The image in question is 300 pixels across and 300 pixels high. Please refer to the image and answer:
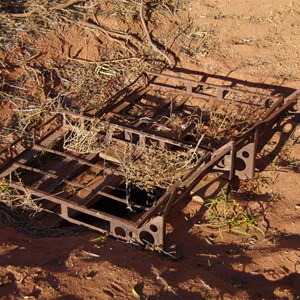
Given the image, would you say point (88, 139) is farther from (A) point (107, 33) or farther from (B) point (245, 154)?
(A) point (107, 33)

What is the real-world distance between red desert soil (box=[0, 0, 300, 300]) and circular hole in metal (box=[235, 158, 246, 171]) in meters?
0.21

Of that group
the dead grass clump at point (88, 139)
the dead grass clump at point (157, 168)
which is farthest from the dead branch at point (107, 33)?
the dead grass clump at point (157, 168)

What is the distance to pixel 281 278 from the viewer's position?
4688 millimetres

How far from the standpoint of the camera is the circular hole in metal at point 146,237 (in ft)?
16.4

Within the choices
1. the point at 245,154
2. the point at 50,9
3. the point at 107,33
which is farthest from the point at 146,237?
the point at 50,9

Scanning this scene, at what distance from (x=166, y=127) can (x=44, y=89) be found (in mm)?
1457

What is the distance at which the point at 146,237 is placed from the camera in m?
5.10

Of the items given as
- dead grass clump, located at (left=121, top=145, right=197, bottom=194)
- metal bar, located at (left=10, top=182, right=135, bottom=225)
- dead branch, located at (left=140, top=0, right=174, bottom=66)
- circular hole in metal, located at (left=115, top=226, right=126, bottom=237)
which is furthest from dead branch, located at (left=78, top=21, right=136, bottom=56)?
circular hole in metal, located at (left=115, top=226, right=126, bottom=237)

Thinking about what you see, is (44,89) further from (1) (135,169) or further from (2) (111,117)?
(1) (135,169)

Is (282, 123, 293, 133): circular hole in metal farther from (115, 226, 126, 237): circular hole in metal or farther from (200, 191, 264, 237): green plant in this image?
(115, 226, 126, 237): circular hole in metal

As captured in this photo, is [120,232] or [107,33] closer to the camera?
[120,232]

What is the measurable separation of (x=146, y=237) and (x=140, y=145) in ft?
3.92

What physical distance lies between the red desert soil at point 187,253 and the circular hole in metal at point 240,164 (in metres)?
0.21

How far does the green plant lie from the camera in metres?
5.34
